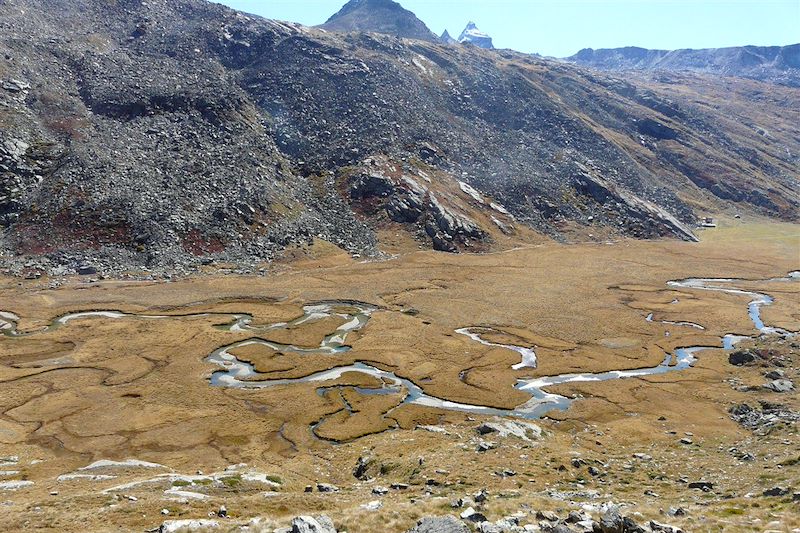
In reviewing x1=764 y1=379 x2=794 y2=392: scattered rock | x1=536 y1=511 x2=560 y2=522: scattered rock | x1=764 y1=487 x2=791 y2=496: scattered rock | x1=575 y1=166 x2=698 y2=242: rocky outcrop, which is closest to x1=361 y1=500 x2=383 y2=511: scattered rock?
x1=536 y1=511 x2=560 y2=522: scattered rock

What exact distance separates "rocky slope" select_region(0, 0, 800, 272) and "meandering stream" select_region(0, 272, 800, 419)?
28707 millimetres

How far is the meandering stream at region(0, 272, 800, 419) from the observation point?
62.1 metres

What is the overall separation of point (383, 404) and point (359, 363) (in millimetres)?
13219

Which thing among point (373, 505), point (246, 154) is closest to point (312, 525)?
point (373, 505)

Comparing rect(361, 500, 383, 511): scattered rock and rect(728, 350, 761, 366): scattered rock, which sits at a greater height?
rect(361, 500, 383, 511): scattered rock

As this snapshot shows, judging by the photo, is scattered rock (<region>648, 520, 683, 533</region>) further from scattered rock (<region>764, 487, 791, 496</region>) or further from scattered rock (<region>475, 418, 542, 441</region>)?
scattered rock (<region>475, 418, 542, 441</region>)

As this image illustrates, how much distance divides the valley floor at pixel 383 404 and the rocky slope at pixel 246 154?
58.1 ft

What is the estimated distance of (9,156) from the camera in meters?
114

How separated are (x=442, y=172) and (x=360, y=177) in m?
27.0

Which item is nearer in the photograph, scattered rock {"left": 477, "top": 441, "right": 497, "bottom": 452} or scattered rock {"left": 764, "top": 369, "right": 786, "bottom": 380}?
scattered rock {"left": 477, "top": 441, "right": 497, "bottom": 452}

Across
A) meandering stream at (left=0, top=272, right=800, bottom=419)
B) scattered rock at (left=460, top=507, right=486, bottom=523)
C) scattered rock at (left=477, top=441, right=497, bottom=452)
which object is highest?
scattered rock at (left=460, top=507, right=486, bottom=523)

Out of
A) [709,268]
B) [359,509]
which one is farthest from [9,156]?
[709,268]

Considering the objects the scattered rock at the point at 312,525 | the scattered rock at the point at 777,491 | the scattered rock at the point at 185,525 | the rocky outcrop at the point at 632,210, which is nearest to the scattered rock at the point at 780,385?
the scattered rock at the point at 777,491

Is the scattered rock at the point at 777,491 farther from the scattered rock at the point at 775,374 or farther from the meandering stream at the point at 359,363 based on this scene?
the scattered rock at the point at 775,374
